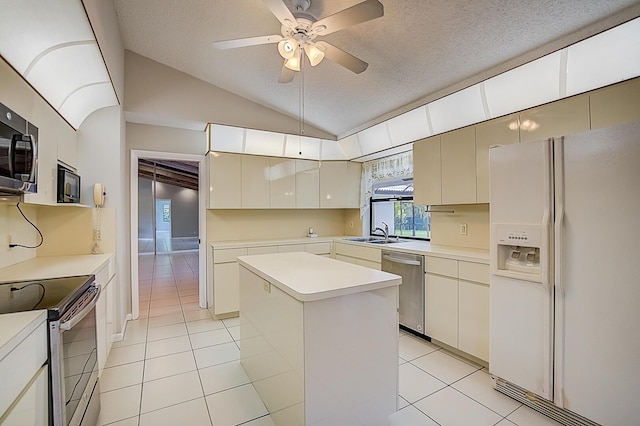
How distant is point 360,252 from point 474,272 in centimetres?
151

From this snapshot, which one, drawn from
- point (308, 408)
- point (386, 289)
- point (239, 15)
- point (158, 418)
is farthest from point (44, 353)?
point (239, 15)

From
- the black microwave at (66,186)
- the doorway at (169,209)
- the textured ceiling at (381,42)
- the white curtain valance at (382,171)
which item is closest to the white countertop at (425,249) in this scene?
the white curtain valance at (382,171)

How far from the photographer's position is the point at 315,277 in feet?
5.84

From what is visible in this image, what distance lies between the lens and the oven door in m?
1.26

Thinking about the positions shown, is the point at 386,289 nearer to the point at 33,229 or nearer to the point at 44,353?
the point at 44,353

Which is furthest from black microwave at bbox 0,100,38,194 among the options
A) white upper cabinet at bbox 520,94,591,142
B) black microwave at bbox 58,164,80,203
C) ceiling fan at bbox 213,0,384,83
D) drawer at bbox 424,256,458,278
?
white upper cabinet at bbox 520,94,591,142

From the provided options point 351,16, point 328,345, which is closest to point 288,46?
point 351,16

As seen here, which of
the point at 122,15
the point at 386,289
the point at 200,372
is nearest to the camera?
the point at 386,289

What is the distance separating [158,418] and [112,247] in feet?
5.72

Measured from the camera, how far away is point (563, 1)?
5.90 feet

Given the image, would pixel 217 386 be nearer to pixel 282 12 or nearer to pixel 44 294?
pixel 44 294

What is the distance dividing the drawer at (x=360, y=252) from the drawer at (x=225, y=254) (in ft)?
4.46

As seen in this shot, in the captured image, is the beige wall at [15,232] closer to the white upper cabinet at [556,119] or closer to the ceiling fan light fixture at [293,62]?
the ceiling fan light fixture at [293,62]

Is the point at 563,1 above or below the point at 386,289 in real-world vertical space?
above
